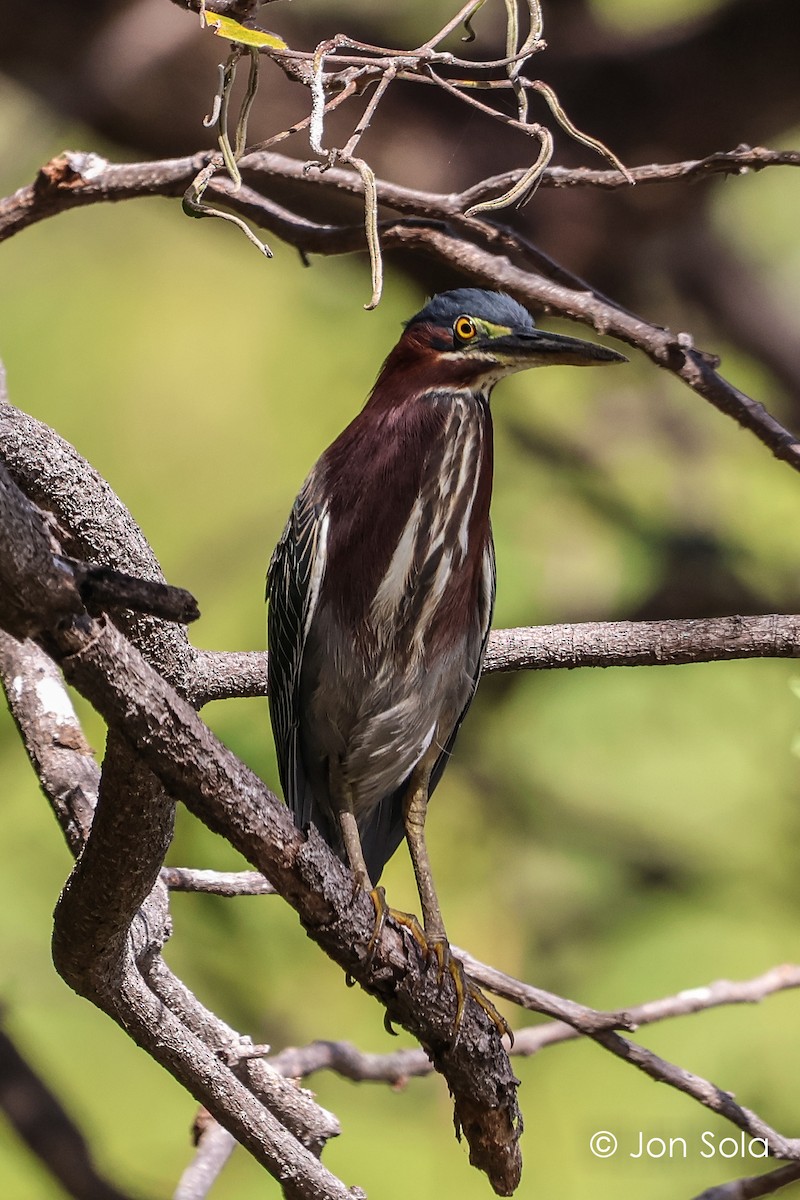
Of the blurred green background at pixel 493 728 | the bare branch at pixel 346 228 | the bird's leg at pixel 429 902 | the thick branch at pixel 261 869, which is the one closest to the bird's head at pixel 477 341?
the bare branch at pixel 346 228

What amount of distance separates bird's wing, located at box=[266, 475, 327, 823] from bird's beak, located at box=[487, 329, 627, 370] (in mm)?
245

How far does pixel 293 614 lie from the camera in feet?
3.94

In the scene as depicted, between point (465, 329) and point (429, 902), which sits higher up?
point (465, 329)

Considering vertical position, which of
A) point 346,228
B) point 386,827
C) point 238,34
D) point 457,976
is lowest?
point 457,976

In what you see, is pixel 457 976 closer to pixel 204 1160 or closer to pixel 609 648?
pixel 609 648

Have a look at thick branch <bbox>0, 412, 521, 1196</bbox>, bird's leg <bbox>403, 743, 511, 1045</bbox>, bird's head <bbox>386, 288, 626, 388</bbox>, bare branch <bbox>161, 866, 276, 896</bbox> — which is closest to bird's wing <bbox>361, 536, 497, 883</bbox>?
bird's leg <bbox>403, 743, 511, 1045</bbox>

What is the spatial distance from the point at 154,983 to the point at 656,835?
4.76ft

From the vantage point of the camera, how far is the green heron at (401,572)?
1.12 metres

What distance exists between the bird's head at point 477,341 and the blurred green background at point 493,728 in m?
1.08

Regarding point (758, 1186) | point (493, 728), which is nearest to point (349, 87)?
point (758, 1186)

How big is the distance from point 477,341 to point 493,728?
4.65ft

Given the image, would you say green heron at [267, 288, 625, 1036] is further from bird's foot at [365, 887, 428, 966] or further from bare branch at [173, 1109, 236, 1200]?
bare branch at [173, 1109, 236, 1200]

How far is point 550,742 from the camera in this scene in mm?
2420

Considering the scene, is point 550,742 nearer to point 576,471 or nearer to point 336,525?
point 576,471
